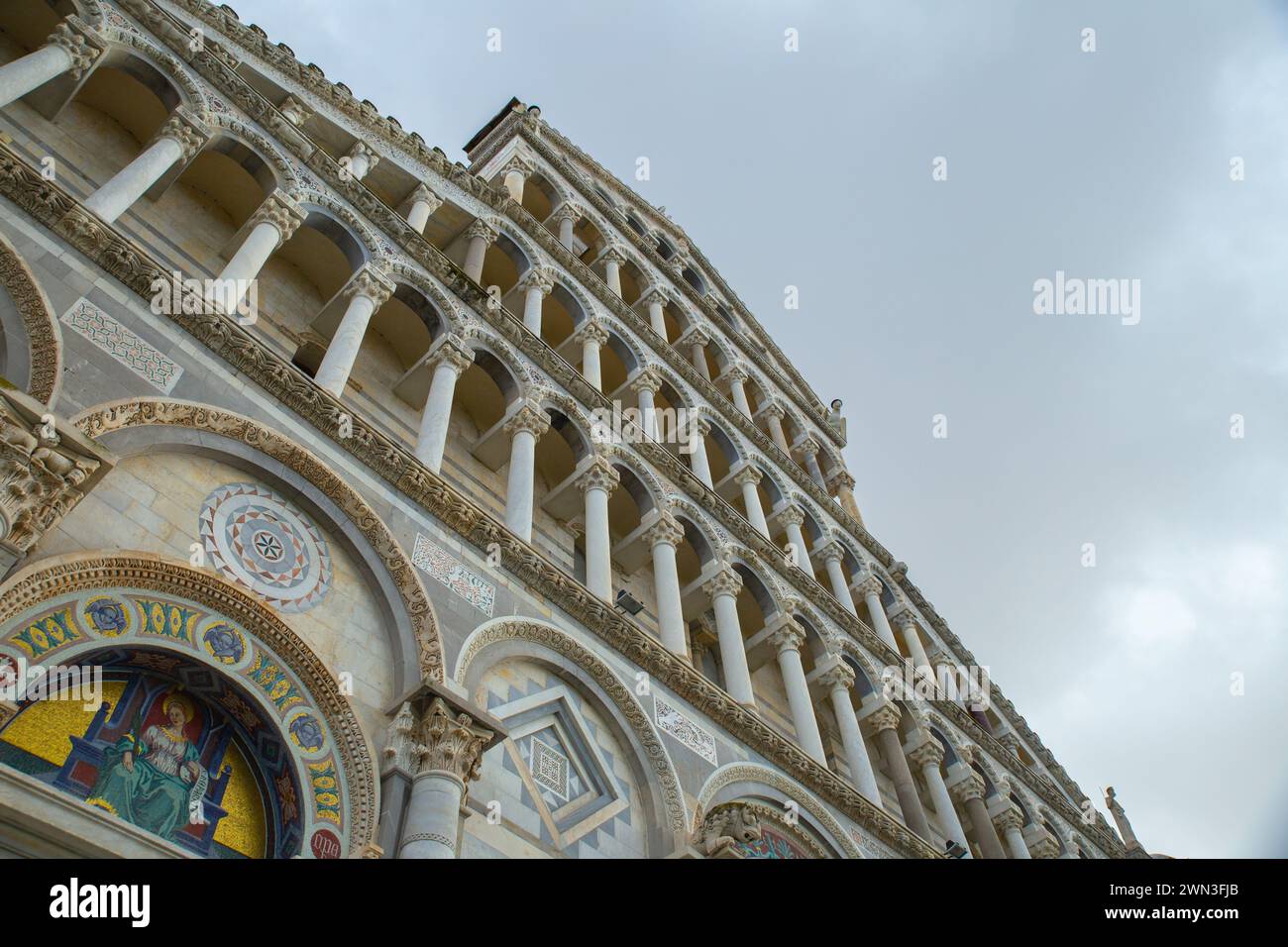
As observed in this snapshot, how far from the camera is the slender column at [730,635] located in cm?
1220

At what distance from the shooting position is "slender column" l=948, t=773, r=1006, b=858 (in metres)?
16.0

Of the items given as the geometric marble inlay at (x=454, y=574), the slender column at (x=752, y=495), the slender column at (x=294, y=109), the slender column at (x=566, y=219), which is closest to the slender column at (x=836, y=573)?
the slender column at (x=752, y=495)

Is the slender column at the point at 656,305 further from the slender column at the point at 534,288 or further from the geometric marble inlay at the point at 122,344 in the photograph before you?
the geometric marble inlay at the point at 122,344

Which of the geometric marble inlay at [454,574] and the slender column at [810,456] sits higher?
the slender column at [810,456]

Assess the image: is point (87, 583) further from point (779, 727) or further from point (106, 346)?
point (779, 727)

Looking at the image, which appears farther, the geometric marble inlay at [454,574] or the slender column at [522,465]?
the slender column at [522,465]

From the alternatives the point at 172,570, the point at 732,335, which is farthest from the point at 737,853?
the point at 732,335

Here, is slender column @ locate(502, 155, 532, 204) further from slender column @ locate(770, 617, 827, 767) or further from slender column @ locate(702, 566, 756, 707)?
slender column @ locate(770, 617, 827, 767)

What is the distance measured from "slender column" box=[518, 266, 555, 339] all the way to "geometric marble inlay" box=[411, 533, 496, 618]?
6549mm

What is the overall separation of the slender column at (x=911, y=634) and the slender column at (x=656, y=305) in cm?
709

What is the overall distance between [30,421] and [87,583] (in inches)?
39.1

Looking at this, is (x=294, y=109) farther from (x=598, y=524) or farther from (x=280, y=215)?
(x=598, y=524)

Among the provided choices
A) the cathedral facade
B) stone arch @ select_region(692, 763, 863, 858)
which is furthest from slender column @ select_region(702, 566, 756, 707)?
stone arch @ select_region(692, 763, 863, 858)

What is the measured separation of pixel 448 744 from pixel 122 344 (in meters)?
3.68
